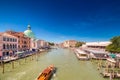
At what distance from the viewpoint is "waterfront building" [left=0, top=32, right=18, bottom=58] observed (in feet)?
126

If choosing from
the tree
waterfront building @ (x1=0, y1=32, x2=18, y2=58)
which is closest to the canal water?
waterfront building @ (x1=0, y1=32, x2=18, y2=58)

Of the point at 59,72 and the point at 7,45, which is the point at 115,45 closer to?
the point at 59,72

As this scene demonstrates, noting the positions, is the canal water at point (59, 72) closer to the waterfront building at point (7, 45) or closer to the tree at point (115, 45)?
the waterfront building at point (7, 45)

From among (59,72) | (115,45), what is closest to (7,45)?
(59,72)

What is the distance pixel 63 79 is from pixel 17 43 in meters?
33.9

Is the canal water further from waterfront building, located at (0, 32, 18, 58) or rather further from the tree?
the tree

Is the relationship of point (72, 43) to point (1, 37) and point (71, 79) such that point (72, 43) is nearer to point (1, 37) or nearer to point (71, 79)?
point (1, 37)

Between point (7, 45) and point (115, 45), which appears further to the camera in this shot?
point (115, 45)

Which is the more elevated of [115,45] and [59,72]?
[115,45]

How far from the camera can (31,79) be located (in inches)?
838

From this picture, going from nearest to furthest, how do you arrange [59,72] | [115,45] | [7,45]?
1. [59,72]
2. [7,45]
3. [115,45]

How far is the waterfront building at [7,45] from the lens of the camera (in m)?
38.5

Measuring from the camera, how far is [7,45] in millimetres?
41875

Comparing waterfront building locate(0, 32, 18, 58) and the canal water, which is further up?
waterfront building locate(0, 32, 18, 58)
